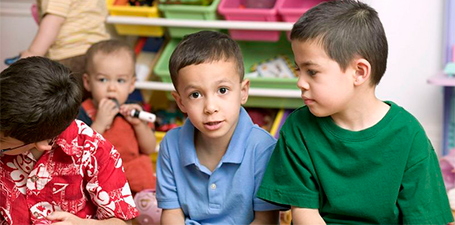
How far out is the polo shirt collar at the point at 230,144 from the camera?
1517 millimetres

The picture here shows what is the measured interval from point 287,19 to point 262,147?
1.05 m

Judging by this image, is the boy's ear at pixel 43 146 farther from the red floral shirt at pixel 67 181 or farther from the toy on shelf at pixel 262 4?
the toy on shelf at pixel 262 4

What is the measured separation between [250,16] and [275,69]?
0.29m

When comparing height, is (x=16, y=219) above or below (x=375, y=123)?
below

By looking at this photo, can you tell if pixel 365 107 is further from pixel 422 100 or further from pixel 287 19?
pixel 422 100

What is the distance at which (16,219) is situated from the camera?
142 centimetres

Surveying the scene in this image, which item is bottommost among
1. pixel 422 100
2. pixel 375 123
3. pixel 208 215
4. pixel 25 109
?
pixel 422 100

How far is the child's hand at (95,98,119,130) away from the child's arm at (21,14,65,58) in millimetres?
473

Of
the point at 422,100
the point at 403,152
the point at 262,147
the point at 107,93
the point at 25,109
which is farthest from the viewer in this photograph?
the point at 422,100

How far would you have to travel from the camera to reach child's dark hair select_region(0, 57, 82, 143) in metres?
1.21

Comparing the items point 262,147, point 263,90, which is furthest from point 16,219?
point 263,90

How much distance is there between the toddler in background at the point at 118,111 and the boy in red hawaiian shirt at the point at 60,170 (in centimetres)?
66

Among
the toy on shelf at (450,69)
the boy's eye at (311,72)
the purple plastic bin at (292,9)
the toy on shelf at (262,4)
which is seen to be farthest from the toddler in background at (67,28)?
the toy on shelf at (450,69)

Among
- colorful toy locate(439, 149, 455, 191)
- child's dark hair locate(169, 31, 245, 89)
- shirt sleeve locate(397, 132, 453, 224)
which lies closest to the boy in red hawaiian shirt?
child's dark hair locate(169, 31, 245, 89)
